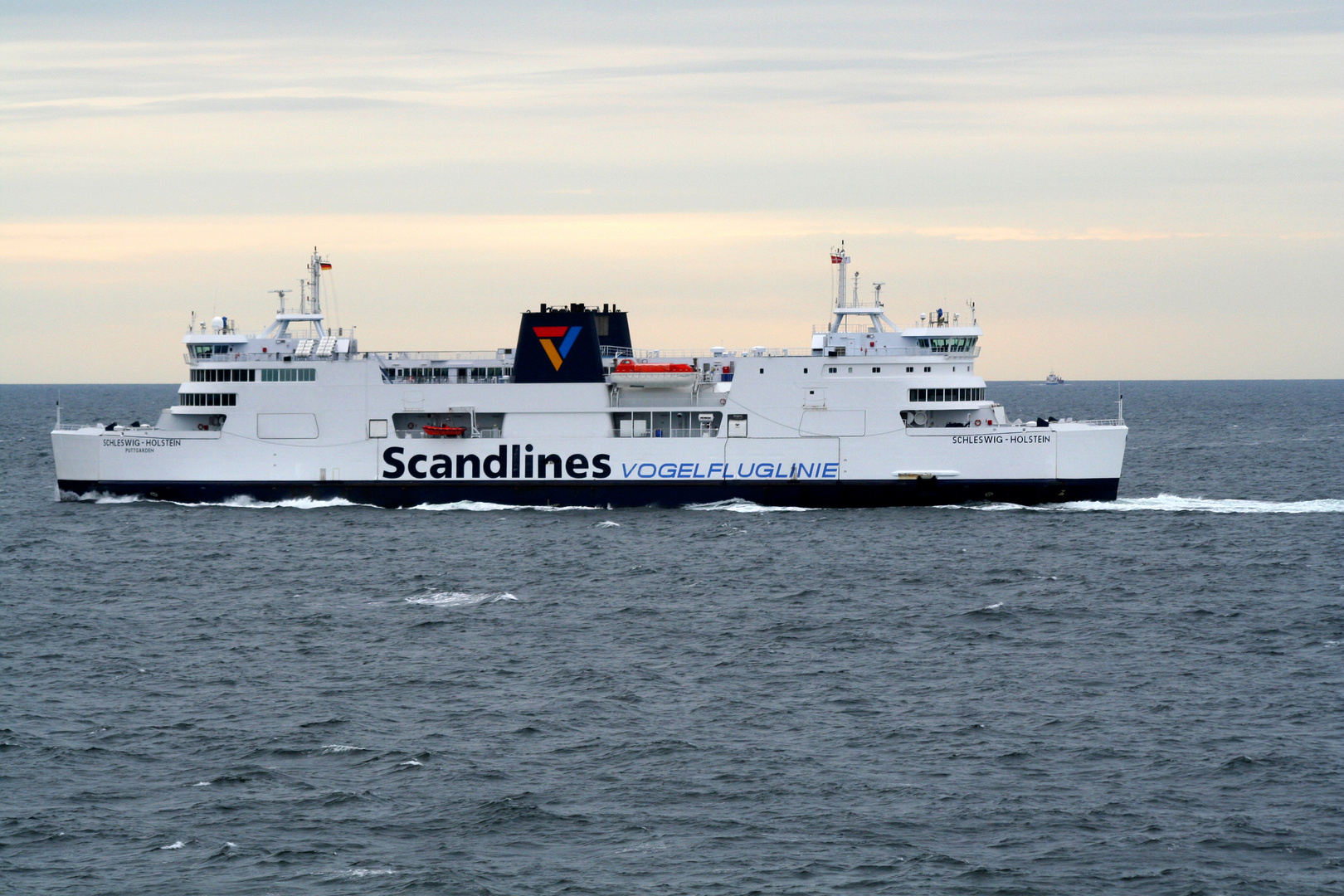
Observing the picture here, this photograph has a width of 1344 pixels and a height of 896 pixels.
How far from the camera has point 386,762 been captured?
25719 millimetres

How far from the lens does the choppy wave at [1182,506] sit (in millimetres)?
56312

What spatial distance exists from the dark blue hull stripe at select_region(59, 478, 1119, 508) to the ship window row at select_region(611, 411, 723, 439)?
220 cm

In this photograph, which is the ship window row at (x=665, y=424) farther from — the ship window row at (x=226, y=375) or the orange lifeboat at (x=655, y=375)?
the ship window row at (x=226, y=375)

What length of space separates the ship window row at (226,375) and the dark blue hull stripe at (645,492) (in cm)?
459

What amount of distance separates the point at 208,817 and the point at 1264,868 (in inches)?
666

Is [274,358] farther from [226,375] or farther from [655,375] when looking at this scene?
[655,375]

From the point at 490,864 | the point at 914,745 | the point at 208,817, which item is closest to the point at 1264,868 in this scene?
the point at 914,745

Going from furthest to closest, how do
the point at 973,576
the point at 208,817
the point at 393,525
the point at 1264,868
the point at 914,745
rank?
1. the point at 393,525
2. the point at 973,576
3. the point at 914,745
4. the point at 208,817
5. the point at 1264,868

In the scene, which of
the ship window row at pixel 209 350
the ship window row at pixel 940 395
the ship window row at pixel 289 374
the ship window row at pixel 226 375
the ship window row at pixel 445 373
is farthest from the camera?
the ship window row at pixel 209 350

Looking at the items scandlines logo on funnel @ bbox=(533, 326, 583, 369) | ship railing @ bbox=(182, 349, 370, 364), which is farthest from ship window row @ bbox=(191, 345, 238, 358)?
scandlines logo on funnel @ bbox=(533, 326, 583, 369)

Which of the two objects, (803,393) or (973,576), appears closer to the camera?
(973,576)

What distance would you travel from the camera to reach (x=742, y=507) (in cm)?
5681

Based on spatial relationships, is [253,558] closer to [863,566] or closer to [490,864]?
[863,566]

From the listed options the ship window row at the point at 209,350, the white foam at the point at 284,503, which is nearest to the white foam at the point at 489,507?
the white foam at the point at 284,503
